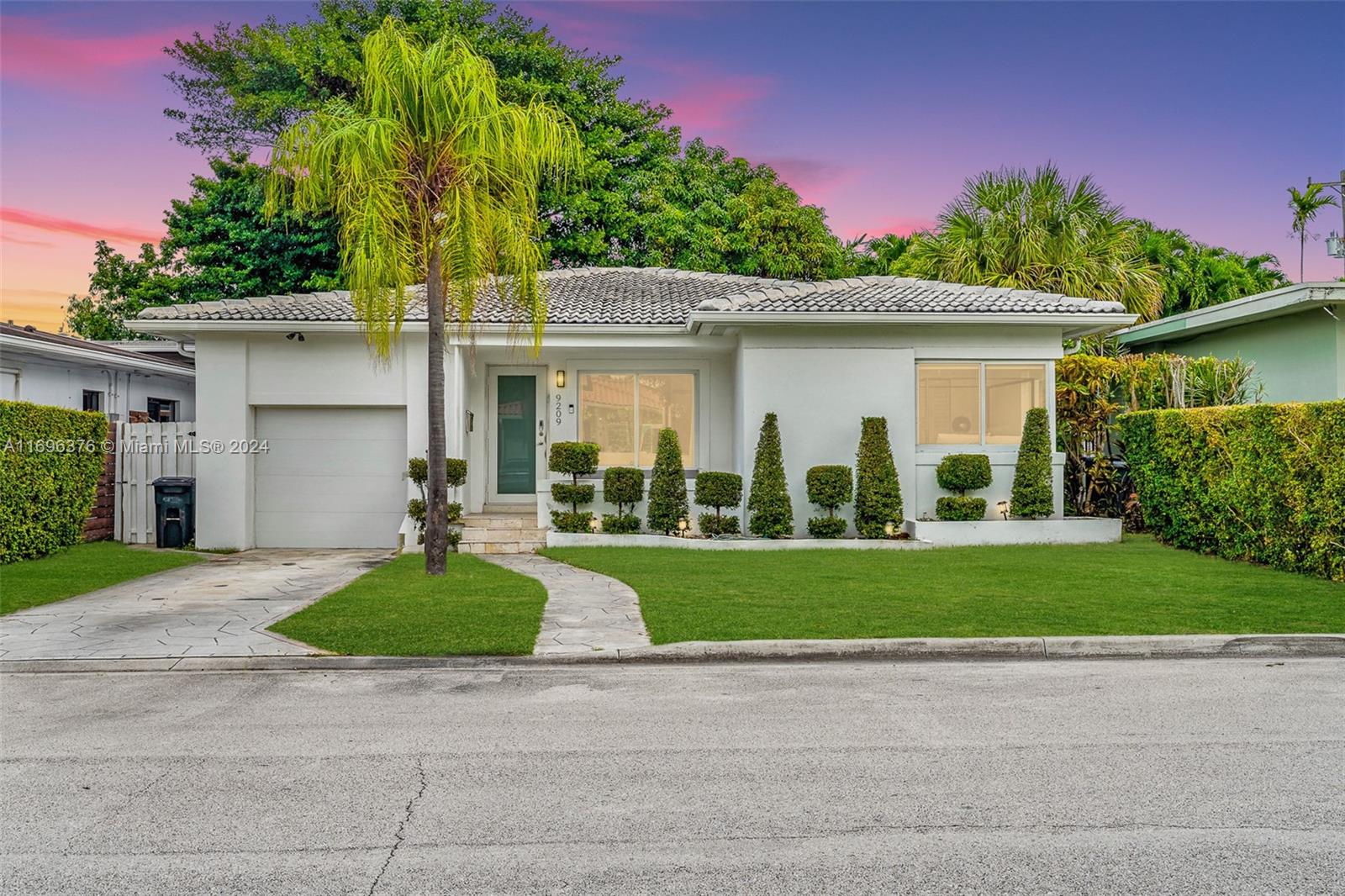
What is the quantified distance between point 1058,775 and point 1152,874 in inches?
41.4

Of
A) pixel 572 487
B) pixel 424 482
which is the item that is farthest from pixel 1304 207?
pixel 424 482

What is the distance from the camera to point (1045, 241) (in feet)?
71.8

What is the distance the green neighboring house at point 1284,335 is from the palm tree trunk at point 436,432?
41.9 ft

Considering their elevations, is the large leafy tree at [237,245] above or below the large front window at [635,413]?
above

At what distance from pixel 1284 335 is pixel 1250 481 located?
5.33 m

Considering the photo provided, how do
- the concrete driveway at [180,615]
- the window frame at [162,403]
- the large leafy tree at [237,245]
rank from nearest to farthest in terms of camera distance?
the concrete driveway at [180,615]
the window frame at [162,403]
the large leafy tree at [237,245]

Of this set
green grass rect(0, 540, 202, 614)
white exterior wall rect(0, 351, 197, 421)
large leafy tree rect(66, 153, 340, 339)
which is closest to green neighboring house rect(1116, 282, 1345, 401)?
green grass rect(0, 540, 202, 614)

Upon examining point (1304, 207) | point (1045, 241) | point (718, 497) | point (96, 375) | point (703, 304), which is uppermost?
point (1304, 207)

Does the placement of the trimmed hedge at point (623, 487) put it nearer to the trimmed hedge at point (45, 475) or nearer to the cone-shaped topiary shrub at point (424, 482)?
the cone-shaped topiary shrub at point (424, 482)

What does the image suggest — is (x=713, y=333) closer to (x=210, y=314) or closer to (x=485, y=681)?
(x=210, y=314)

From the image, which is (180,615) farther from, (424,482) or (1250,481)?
(1250,481)

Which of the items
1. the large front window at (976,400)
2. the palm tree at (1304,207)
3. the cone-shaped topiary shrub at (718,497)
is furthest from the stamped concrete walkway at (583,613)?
the palm tree at (1304,207)

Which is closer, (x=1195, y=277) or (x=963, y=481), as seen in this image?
(x=963, y=481)

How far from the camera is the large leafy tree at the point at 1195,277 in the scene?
24.5 metres
